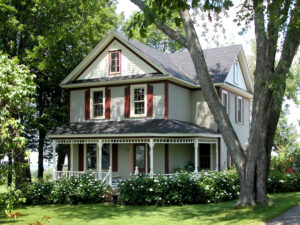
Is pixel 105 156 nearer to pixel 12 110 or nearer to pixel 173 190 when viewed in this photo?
pixel 173 190

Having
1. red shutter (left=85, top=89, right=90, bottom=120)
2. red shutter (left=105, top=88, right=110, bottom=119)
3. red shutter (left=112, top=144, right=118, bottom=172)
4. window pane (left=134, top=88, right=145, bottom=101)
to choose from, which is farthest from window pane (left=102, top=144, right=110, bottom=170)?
window pane (left=134, top=88, right=145, bottom=101)

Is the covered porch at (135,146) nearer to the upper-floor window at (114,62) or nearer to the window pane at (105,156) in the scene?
the window pane at (105,156)

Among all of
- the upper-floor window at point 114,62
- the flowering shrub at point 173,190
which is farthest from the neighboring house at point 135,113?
the flowering shrub at point 173,190

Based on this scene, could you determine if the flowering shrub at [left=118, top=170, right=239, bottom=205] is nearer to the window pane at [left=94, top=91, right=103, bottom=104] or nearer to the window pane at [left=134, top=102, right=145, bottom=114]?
the window pane at [left=134, top=102, right=145, bottom=114]

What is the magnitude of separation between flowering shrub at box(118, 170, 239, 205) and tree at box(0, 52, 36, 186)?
890cm

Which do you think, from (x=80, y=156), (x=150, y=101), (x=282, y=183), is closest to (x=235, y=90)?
(x=150, y=101)

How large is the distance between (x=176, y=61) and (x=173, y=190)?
11764mm

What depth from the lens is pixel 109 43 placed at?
72.6 ft

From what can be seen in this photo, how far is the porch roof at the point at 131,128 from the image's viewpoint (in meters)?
18.8

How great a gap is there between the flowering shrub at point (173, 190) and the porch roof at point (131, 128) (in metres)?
2.85

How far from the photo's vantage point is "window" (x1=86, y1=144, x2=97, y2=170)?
73.3 ft

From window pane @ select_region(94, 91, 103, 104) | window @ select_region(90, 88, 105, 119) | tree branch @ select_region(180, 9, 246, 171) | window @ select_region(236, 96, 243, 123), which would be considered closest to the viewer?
tree branch @ select_region(180, 9, 246, 171)

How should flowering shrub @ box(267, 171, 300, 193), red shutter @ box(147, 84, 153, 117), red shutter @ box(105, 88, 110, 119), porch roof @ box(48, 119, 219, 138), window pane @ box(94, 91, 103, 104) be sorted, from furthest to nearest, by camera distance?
1. window pane @ box(94, 91, 103, 104)
2. red shutter @ box(105, 88, 110, 119)
3. red shutter @ box(147, 84, 153, 117)
4. porch roof @ box(48, 119, 219, 138)
5. flowering shrub @ box(267, 171, 300, 193)

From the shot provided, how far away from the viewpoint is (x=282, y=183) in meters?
18.5
